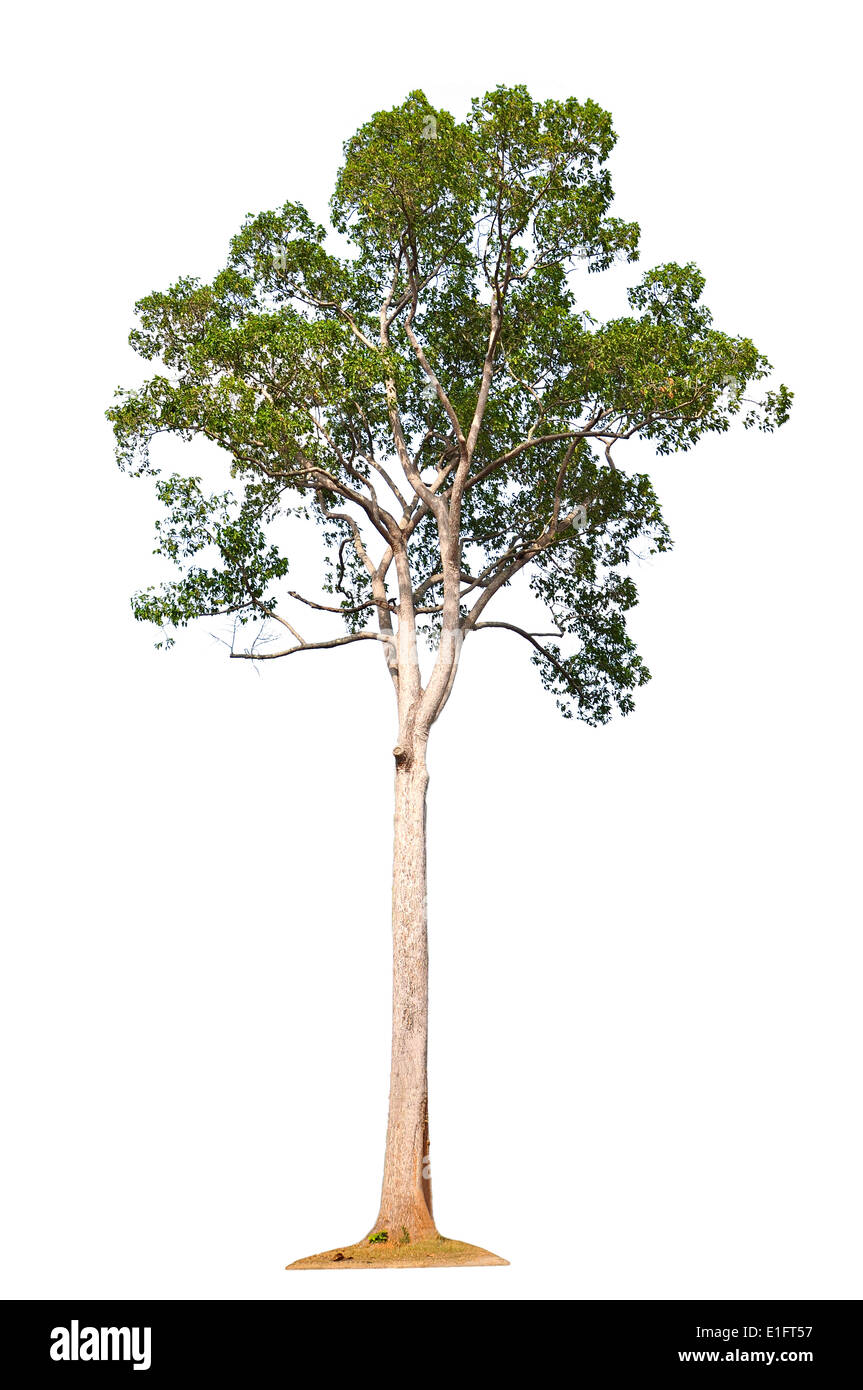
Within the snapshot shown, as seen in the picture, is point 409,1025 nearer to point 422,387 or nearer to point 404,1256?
point 404,1256

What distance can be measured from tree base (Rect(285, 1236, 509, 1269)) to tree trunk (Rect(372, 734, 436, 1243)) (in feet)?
0.40

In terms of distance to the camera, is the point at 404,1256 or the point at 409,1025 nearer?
the point at 404,1256

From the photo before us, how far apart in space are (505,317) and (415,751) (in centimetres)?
509

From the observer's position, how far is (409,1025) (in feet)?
41.6

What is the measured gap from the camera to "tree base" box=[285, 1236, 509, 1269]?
38.1 ft

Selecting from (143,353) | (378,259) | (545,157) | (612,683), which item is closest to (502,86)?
(545,157)

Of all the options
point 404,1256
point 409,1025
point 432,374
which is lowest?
point 404,1256

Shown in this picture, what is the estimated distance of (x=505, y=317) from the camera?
15008mm

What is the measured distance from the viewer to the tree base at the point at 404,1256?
1160cm

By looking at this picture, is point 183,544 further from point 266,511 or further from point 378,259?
point 378,259

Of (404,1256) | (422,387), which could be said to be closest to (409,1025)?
(404,1256)

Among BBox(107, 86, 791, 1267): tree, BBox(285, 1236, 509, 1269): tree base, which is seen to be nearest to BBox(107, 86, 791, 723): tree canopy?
BBox(107, 86, 791, 1267): tree

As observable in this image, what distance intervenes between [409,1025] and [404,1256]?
6.60 feet

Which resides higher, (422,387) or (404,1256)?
(422,387)
